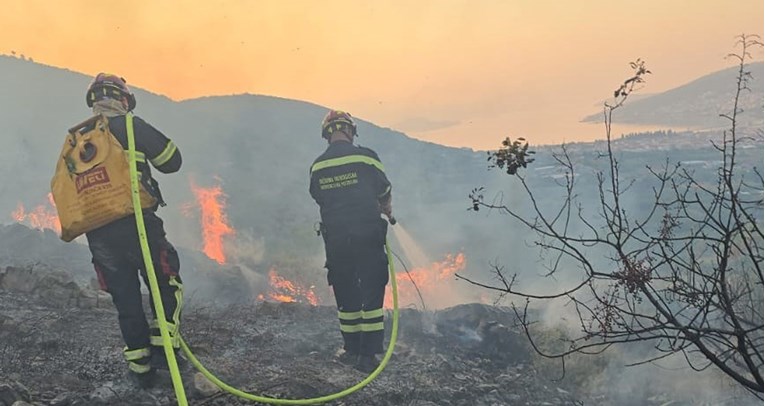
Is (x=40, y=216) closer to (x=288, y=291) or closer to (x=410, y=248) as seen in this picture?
(x=288, y=291)

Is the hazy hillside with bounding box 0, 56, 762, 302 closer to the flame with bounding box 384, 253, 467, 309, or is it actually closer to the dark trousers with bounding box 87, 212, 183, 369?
the flame with bounding box 384, 253, 467, 309

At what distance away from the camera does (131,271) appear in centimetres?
392

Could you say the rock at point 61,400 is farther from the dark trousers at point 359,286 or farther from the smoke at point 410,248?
the smoke at point 410,248

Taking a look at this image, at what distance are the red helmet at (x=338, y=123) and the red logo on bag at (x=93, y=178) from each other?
2427 mm

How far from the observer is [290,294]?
14.1m

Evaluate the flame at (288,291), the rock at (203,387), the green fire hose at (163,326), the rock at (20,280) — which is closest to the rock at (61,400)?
the green fire hose at (163,326)

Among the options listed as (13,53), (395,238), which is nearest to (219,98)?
(13,53)

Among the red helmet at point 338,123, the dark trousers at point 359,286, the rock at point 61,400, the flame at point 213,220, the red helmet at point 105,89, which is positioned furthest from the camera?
the flame at point 213,220

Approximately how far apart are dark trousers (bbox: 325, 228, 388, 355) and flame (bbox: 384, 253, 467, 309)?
11490mm

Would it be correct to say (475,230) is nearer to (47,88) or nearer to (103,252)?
(103,252)

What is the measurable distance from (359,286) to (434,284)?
14070 mm

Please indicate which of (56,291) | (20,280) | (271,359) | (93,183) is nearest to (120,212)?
(93,183)

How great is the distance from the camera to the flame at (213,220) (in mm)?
18094

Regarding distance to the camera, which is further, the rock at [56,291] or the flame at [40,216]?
the flame at [40,216]
